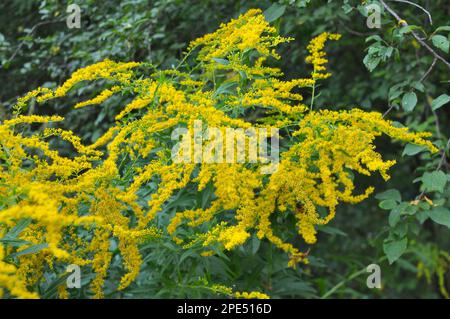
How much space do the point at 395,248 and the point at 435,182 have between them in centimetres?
35

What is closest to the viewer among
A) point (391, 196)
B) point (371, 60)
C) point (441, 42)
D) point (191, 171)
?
point (191, 171)

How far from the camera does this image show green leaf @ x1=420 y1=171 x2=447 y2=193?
9.98 ft

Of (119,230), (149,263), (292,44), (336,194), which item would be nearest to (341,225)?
(292,44)

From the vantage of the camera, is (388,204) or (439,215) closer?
(439,215)

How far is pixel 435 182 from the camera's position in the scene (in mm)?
3080

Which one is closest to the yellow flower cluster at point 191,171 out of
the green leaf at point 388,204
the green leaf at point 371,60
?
the green leaf at point 371,60

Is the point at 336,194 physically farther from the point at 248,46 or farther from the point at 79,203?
the point at 79,203

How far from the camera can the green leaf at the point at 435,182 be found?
3.04 metres

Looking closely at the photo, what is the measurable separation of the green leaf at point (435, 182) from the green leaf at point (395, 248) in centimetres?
27

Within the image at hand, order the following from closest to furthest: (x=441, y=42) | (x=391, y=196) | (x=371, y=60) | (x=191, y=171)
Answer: (x=191, y=171)
(x=441, y=42)
(x=371, y=60)
(x=391, y=196)

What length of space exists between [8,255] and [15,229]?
0.10 metres

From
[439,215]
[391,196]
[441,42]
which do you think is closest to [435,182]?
[439,215]

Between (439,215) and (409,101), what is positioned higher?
(409,101)

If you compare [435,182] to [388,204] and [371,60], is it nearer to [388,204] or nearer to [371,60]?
[388,204]
